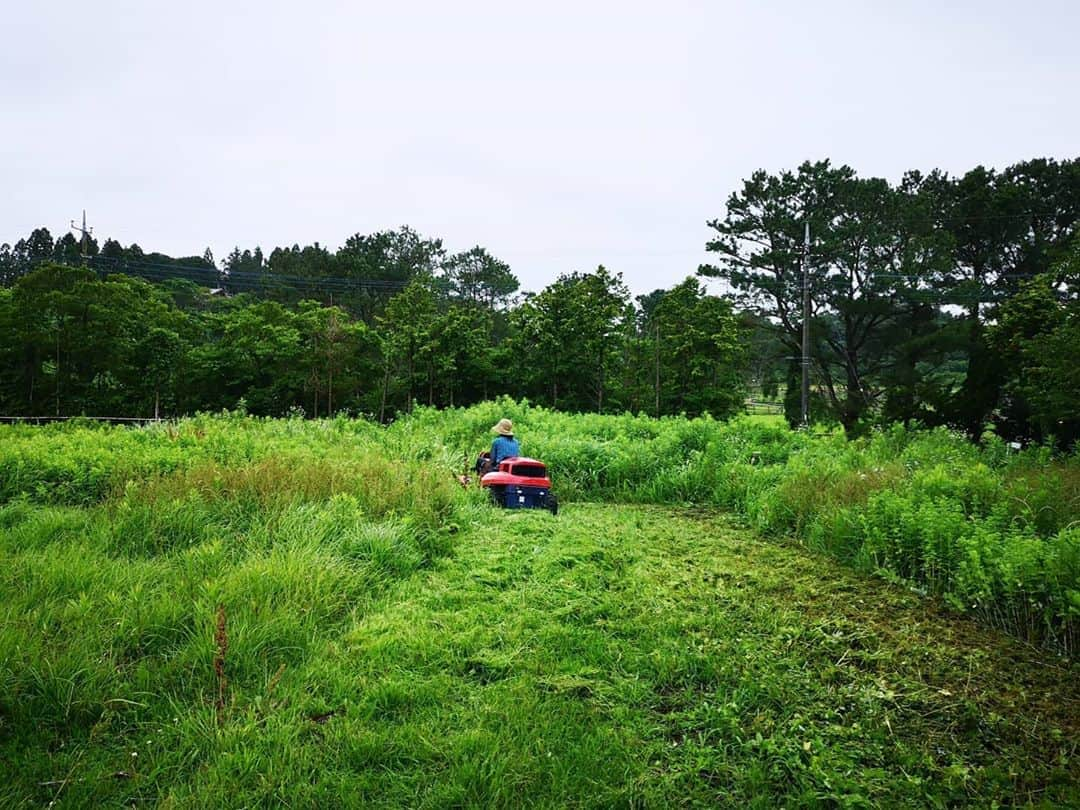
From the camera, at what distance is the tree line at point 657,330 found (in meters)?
23.2

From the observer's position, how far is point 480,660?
3.35 metres

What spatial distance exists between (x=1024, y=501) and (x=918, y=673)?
279cm

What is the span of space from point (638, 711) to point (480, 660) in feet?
3.13

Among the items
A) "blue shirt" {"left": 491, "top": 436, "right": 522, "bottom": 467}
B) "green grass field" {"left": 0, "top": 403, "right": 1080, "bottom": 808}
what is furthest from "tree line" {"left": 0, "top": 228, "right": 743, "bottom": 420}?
"green grass field" {"left": 0, "top": 403, "right": 1080, "bottom": 808}

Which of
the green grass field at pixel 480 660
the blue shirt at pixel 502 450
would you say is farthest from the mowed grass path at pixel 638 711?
the blue shirt at pixel 502 450

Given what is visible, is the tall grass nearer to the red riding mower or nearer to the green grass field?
the green grass field

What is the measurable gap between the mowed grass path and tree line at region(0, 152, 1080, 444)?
2075 centimetres

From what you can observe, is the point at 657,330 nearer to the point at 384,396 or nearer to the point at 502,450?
the point at 384,396

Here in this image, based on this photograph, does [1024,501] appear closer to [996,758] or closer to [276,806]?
[996,758]

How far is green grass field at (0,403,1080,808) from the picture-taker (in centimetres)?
243

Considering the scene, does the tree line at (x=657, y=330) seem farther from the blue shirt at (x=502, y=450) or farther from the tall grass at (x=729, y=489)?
the blue shirt at (x=502, y=450)

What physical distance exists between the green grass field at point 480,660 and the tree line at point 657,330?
769 inches

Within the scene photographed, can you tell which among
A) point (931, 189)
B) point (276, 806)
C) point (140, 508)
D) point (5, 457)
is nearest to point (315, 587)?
point (276, 806)

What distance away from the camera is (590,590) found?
14.7 ft
